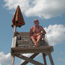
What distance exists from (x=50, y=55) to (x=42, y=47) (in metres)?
0.69

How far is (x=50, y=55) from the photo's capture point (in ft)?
21.1

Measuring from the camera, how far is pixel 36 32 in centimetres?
655

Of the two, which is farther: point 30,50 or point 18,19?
point 18,19

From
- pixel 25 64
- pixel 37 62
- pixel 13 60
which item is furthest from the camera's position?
pixel 25 64

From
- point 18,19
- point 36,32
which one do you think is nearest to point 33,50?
point 36,32

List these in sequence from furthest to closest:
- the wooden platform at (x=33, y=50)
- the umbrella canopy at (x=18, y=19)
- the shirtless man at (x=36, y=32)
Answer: the umbrella canopy at (x=18, y=19)
the shirtless man at (x=36, y=32)
the wooden platform at (x=33, y=50)

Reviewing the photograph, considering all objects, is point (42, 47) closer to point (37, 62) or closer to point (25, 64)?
point (37, 62)

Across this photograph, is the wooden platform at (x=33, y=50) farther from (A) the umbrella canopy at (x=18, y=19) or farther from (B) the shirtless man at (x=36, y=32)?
(A) the umbrella canopy at (x=18, y=19)

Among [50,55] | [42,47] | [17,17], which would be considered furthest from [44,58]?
[17,17]

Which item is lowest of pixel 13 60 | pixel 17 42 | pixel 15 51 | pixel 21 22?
pixel 13 60

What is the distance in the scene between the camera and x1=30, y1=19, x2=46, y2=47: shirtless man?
6.27 m

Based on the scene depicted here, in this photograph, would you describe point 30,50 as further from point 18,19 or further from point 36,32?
point 18,19

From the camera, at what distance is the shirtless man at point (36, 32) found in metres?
6.27

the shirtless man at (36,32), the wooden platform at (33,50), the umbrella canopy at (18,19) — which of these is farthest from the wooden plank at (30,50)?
the umbrella canopy at (18,19)
